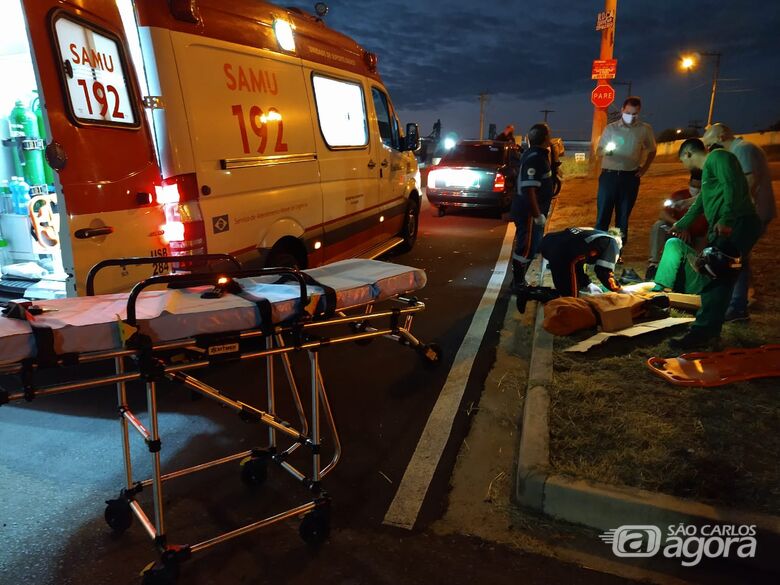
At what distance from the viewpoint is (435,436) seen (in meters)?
3.81

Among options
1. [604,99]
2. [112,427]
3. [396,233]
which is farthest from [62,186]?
[604,99]

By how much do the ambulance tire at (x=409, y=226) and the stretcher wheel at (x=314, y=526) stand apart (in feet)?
22.3

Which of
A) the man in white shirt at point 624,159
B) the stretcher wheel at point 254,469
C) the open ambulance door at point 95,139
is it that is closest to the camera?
the stretcher wheel at point 254,469

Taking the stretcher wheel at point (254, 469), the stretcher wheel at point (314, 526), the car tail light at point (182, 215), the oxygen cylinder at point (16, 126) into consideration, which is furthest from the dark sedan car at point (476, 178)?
the stretcher wheel at point (314, 526)

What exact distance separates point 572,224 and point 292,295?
9.52m

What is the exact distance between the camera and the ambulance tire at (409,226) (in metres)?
9.32

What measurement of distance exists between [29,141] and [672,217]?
679 centimetres

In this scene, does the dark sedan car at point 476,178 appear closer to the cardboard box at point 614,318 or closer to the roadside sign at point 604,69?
the roadside sign at point 604,69

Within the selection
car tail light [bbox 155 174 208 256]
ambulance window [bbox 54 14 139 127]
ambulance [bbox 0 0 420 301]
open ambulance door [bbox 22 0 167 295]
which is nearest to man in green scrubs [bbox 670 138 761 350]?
ambulance [bbox 0 0 420 301]

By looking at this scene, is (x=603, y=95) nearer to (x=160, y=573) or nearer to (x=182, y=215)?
(x=182, y=215)

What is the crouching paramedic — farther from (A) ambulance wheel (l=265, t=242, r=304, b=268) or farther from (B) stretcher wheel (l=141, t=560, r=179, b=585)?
(B) stretcher wheel (l=141, t=560, r=179, b=585)

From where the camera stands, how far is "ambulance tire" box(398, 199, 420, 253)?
932 centimetres

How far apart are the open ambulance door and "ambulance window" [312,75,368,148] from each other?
2326 millimetres

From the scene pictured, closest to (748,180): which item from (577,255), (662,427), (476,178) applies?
(577,255)
